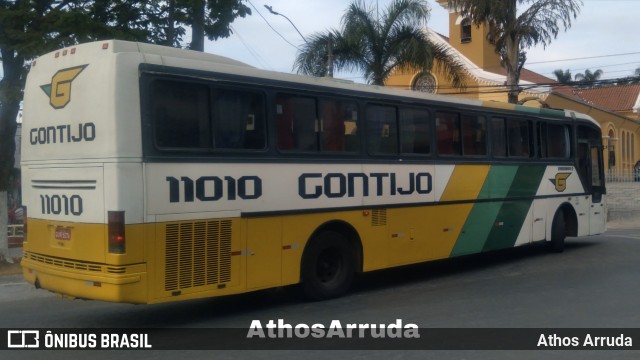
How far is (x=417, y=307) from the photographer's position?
10.3 meters

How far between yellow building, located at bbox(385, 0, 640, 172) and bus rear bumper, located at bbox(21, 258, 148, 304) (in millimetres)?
20842

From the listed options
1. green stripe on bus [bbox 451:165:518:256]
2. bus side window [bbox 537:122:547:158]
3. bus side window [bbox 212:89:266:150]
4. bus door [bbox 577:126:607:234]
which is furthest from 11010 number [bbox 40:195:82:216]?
bus door [bbox 577:126:607:234]

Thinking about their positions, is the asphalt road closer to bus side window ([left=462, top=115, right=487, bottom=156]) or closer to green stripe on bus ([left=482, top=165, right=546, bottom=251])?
green stripe on bus ([left=482, top=165, right=546, bottom=251])

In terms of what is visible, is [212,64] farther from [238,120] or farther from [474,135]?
[474,135]

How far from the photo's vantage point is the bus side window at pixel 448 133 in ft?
42.7

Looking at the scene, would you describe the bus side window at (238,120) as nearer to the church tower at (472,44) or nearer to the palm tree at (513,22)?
the palm tree at (513,22)

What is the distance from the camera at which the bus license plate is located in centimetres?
892

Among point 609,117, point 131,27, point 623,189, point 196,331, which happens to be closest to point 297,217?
point 196,331

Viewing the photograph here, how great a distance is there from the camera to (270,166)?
32.8 feet

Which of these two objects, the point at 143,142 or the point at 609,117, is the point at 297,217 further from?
the point at 609,117

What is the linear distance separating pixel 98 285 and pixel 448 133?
7167 millimetres

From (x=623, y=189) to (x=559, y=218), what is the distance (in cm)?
1741

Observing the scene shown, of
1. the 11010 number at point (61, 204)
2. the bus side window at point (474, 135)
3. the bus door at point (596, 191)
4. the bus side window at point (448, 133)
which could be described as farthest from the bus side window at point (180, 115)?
the bus door at point (596, 191)

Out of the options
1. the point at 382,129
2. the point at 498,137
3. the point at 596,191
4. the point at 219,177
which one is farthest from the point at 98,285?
the point at 596,191
